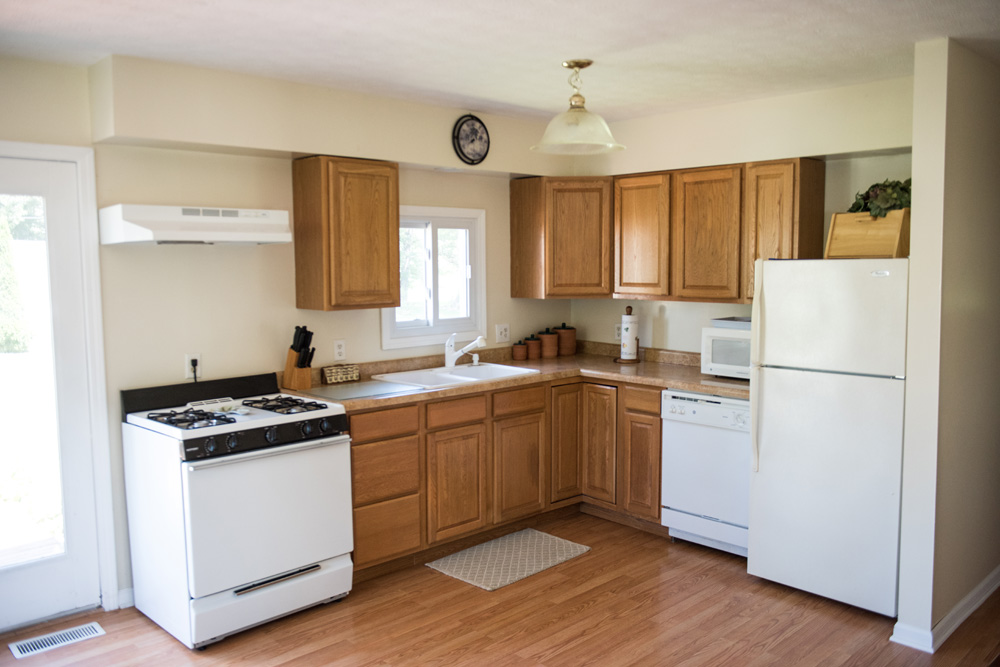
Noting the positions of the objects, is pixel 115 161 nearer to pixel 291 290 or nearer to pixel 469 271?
pixel 291 290

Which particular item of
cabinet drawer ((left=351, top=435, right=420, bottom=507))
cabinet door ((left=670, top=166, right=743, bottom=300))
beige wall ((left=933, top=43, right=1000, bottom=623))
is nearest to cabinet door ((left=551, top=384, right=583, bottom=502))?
cabinet door ((left=670, top=166, right=743, bottom=300))

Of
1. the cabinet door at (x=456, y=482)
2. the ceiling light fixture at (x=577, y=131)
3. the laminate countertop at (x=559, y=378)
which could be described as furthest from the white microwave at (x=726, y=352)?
the ceiling light fixture at (x=577, y=131)

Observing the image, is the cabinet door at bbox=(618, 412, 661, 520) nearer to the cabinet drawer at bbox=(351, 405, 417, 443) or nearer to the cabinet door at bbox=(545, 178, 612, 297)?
the cabinet door at bbox=(545, 178, 612, 297)

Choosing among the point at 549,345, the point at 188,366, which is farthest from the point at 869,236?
the point at 188,366

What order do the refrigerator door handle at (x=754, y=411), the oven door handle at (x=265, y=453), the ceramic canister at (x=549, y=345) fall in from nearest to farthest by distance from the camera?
the oven door handle at (x=265, y=453) < the refrigerator door handle at (x=754, y=411) < the ceramic canister at (x=549, y=345)

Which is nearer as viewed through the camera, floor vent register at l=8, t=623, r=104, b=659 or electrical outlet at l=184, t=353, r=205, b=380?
floor vent register at l=8, t=623, r=104, b=659

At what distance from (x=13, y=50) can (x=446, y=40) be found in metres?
1.72

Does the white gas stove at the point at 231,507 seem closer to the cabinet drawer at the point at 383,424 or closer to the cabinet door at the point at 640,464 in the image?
the cabinet drawer at the point at 383,424

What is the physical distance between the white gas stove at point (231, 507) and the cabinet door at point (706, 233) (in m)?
2.14

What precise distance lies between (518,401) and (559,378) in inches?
13.6

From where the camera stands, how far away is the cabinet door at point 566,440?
4.54 m

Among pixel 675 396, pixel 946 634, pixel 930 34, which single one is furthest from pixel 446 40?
pixel 946 634

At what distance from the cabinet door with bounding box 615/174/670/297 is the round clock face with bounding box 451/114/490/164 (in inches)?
34.4

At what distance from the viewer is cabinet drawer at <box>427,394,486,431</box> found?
3.93 metres
